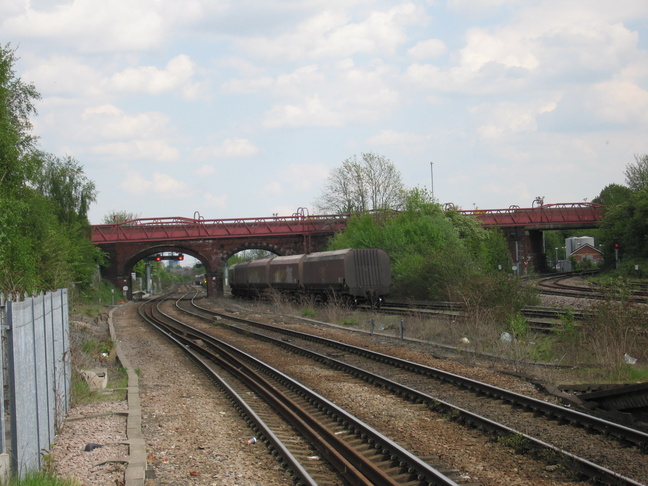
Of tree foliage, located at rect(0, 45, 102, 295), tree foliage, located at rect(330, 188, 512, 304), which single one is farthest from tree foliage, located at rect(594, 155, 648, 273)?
tree foliage, located at rect(0, 45, 102, 295)

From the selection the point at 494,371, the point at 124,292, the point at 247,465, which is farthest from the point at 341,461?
the point at 124,292

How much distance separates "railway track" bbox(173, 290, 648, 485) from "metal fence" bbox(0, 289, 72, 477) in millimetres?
5183

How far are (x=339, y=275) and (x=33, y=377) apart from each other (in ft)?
86.7

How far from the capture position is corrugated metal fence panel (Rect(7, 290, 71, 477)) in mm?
6246

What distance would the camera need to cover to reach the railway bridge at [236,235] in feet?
206

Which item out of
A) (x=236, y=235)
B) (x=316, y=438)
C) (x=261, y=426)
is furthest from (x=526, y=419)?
(x=236, y=235)

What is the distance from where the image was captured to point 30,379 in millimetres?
7027

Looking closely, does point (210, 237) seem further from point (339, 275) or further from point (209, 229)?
point (339, 275)

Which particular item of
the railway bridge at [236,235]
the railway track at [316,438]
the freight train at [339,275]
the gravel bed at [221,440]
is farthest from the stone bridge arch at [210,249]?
the gravel bed at [221,440]

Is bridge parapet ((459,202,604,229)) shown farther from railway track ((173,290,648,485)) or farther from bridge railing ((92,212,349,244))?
railway track ((173,290,648,485))

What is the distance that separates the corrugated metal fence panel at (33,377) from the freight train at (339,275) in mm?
23457

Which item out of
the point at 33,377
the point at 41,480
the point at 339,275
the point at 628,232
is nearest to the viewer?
the point at 41,480

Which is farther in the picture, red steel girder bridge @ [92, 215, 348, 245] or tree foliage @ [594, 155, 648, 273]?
red steel girder bridge @ [92, 215, 348, 245]

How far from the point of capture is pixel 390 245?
129ft
